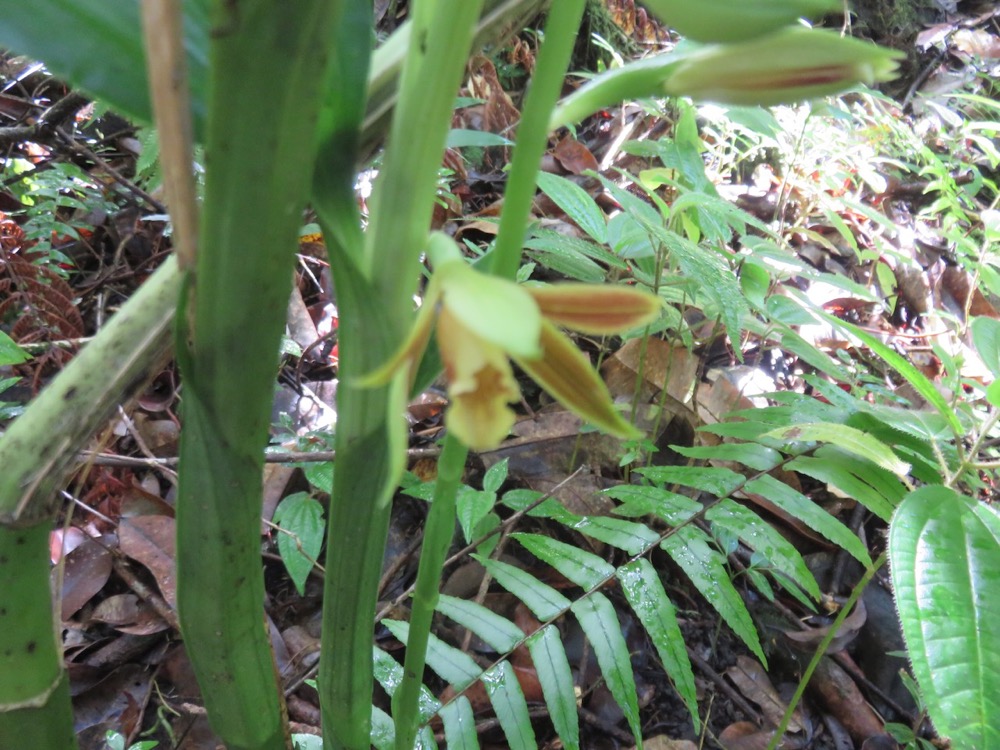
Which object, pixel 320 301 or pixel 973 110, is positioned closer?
pixel 320 301

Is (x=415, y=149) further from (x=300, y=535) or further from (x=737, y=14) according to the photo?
(x=300, y=535)

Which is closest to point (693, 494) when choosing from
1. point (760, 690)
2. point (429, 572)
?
point (760, 690)

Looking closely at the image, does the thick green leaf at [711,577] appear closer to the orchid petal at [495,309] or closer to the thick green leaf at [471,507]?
the thick green leaf at [471,507]

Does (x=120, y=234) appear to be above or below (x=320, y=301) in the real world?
above

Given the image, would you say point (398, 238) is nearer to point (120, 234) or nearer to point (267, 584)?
point (267, 584)

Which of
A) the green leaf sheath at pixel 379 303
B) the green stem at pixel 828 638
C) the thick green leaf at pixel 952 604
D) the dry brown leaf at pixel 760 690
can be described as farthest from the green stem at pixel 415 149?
the dry brown leaf at pixel 760 690

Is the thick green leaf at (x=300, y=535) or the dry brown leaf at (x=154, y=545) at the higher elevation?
the thick green leaf at (x=300, y=535)

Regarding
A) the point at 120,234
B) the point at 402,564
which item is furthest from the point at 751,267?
the point at 120,234
